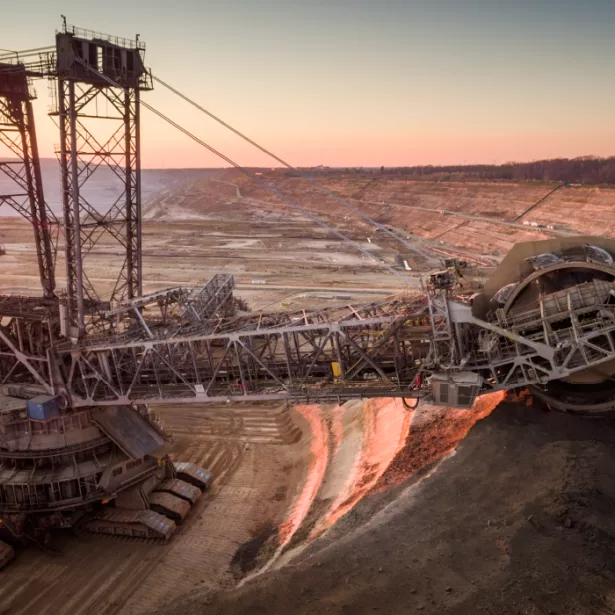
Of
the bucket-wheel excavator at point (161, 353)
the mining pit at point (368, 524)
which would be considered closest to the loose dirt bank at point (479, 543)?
the mining pit at point (368, 524)

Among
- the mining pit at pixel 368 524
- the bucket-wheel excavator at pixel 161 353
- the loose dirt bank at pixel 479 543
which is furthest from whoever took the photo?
the bucket-wheel excavator at pixel 161 353

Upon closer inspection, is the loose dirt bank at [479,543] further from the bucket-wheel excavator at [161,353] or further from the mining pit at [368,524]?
the bucket-wheel excavator at [161,353]

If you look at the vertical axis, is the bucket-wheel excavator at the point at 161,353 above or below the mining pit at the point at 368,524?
above

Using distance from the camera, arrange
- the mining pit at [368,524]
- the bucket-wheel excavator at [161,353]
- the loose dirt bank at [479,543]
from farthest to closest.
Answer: the bucket-wheel excavator at [161,353] < the mining pit at [368,524] < the loose dirt bank at [479,543]

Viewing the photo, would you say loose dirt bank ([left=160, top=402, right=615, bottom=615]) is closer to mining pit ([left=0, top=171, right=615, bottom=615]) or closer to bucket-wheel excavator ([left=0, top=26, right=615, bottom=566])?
mining pit ([left=0, top=171, right=615, bottom=615])

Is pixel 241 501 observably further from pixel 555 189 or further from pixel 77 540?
pixel 555 189
